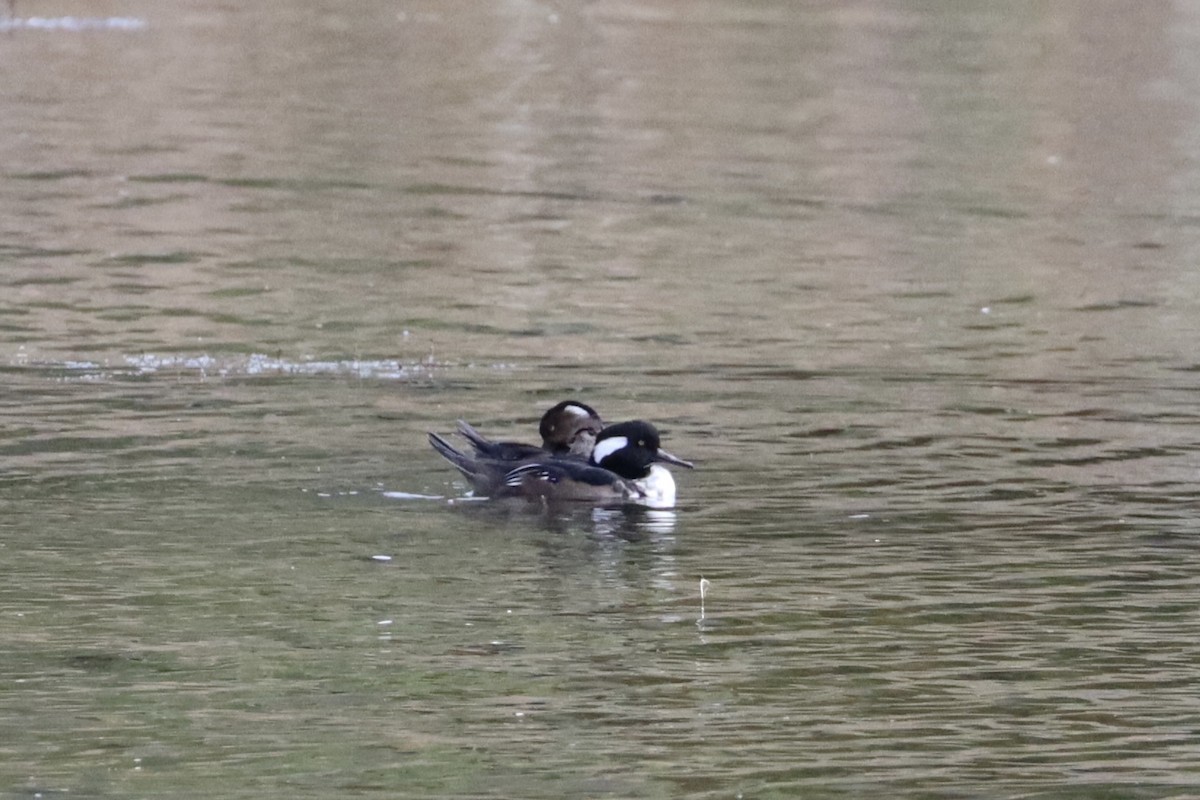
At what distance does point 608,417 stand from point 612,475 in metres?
1.55

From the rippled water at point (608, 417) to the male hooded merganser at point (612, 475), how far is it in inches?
6.4

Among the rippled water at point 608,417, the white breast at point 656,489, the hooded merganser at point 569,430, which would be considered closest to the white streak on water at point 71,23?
the rippled water at point 608,417

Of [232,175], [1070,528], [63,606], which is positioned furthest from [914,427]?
[232,175]

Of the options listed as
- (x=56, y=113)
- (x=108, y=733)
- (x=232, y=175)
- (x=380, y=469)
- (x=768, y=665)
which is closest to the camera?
(x=108, y=733)

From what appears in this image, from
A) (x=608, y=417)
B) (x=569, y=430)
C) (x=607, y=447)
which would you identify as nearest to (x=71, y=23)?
(x=608, y=417)

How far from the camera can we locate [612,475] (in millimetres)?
12172

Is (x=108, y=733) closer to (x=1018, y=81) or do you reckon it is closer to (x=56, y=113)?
(x=56, y=113)

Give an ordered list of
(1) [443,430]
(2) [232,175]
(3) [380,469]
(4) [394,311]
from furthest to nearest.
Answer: (2) [232,175], (4) [394,311], (1) [443,430], (3) [380,469]

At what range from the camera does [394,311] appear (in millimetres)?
17172

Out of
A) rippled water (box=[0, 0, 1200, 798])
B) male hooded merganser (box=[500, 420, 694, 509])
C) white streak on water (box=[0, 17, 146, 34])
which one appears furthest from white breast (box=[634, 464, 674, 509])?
white streak on water (box=[0, 17, 146, 34])

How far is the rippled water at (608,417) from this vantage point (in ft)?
26.5

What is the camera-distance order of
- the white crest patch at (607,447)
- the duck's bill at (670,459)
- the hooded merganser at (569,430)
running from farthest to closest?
the hooded merganser at (569,430), the white crest patch at (607,447), the duck's bill at (670,459)

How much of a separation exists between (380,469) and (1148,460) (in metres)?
4.04

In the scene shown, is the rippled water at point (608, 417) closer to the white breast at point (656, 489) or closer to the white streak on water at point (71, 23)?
the white breast at point (656, 489)
